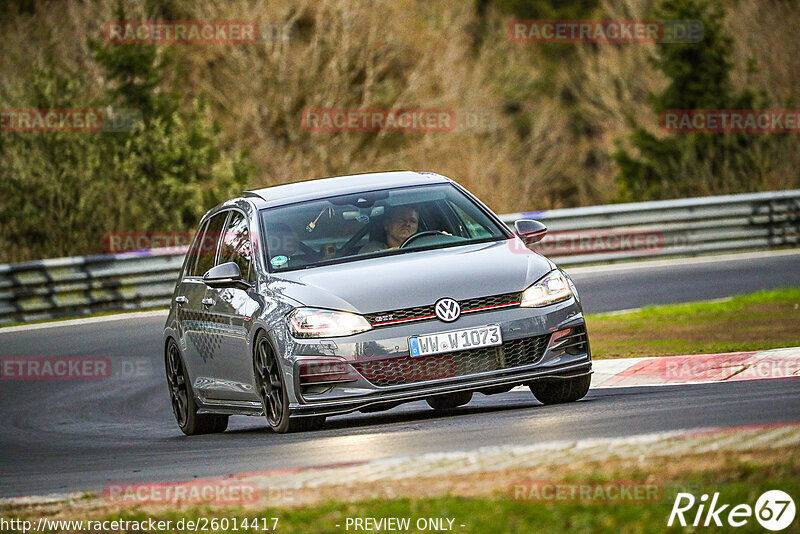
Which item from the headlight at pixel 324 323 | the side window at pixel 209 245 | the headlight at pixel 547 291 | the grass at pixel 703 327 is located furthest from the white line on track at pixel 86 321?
the headlight at pixel 547 291

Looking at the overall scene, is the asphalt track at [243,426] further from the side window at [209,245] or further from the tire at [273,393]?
the side window at [209,245]

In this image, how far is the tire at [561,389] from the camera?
994cm

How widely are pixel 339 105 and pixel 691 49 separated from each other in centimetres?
1409

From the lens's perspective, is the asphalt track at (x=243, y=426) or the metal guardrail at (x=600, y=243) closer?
the asphalt track at (x=243, y=426)

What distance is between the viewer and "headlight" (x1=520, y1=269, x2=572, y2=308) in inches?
367

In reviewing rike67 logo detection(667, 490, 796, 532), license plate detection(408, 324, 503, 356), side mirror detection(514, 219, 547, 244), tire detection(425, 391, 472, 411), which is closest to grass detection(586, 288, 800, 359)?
tire detection(425, 391, 472, 411)

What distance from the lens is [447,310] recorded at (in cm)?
908

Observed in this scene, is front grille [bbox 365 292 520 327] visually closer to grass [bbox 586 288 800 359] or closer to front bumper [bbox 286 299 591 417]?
front bumper [bbox 286 299 591 417]

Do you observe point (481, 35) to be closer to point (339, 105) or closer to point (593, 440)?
point (339, 105)

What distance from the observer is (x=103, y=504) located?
23.3 ft

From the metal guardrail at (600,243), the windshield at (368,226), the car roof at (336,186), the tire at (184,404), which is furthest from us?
the metal guardrail at (600,243)

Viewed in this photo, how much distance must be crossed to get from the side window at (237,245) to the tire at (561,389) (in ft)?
6.89

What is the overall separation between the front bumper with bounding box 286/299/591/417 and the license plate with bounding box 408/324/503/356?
0.12 ft

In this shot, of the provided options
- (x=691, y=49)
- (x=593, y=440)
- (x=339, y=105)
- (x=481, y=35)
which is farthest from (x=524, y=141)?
(x=593, y=440)
